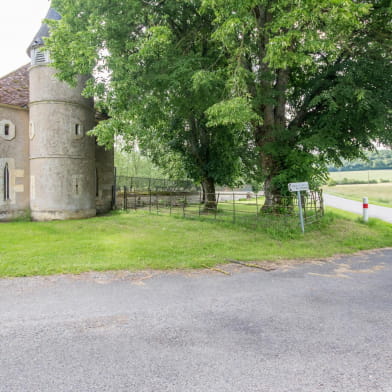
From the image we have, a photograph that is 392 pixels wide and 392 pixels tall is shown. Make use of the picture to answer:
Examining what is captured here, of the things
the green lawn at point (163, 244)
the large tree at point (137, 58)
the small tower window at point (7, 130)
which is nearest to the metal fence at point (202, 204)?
the green lawn at point (163, 244)

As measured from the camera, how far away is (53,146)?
680 inches

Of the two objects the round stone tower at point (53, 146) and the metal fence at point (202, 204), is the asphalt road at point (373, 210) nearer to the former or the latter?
the metal fence at point (202, 204)

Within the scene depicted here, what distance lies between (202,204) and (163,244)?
12798 millimetres

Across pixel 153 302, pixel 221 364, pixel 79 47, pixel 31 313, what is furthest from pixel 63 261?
pixel 79 47

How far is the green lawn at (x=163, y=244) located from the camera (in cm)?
764

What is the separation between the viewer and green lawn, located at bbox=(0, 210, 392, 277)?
7.64 m

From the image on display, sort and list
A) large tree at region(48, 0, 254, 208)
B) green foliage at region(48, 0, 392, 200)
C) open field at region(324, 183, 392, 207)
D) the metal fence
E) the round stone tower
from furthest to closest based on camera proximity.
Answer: open field at region(324, 183, 392, 207), the round stone tower, the metal fence, large tree at region(48, 0, 254, 208), green foliage at region(48, 0, 392, 200)

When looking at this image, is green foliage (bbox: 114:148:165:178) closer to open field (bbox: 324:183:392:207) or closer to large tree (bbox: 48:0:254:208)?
open field (bbox: 324:183:392:207)

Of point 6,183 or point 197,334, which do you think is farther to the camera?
point 6,183

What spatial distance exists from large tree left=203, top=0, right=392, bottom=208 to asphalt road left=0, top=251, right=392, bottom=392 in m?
6.39

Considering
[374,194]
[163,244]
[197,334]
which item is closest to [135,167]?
[374,194]

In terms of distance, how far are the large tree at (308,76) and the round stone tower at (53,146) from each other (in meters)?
10.0

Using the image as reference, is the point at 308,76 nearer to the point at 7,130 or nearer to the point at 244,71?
the point at 244,71

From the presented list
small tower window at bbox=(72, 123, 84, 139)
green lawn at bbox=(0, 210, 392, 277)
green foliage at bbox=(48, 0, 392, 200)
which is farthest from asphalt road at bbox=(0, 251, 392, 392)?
small tower window at bbox=(72, 123, 84, 139)
